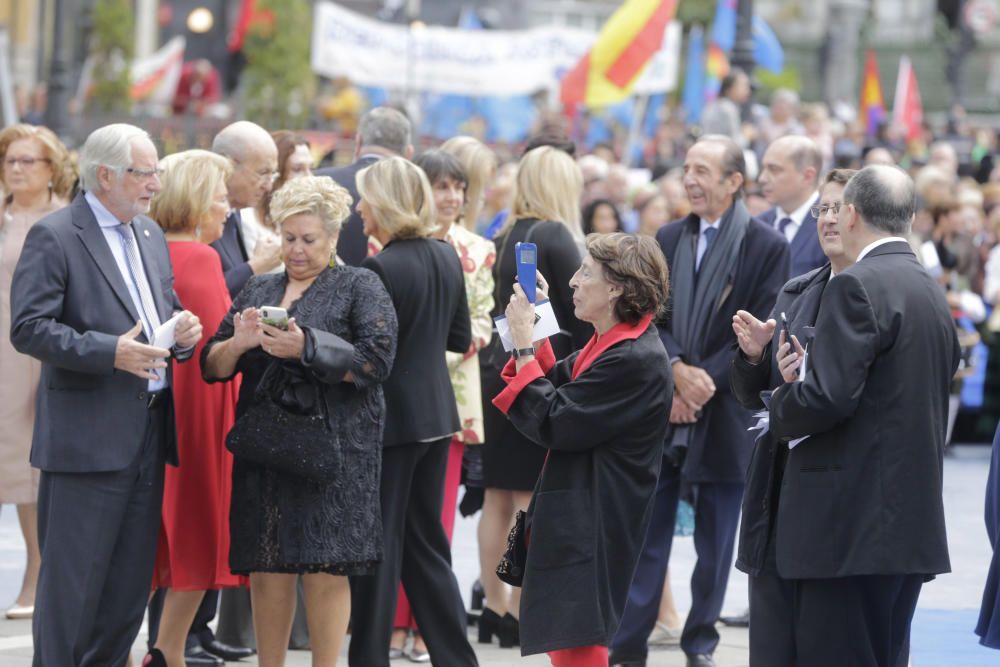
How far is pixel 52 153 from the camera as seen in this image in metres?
8.12

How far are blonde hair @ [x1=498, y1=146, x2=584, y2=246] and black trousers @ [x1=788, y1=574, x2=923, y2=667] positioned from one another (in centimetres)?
302

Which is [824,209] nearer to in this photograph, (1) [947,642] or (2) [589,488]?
(2) [589,488]

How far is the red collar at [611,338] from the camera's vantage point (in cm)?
585

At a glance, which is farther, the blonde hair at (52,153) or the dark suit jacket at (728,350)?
the blonde hair at (52,153)

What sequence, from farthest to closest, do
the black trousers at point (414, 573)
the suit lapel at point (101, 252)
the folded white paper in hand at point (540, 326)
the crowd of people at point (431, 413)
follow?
the black trousers at point (414, 573), the suit lapel at point (101, 252), the folded white paper in hand at point (540, 326), the crowd of people at point (431, 413)

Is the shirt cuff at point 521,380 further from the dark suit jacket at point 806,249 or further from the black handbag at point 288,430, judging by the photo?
the dark suit jacket at point 806,249

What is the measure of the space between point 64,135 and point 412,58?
5.06 metres

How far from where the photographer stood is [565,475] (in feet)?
19.0

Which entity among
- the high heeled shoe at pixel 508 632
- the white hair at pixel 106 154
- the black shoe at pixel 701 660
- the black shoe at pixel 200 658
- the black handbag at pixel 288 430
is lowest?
the black shoe at pixel 200 658

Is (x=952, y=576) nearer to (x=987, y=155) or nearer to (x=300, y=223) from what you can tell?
(x=300, y=223)

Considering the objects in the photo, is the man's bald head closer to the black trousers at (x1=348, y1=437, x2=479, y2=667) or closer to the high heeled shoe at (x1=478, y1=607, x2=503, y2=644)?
the black trousers at (x1=348, y1=437, x2=479, y2=667)

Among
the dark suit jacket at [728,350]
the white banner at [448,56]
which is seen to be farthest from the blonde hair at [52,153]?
the white banner at [448,56]

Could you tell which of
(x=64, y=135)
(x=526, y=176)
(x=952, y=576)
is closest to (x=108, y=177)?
(x=526, y=176)

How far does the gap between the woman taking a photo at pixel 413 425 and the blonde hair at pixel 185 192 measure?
611mm
